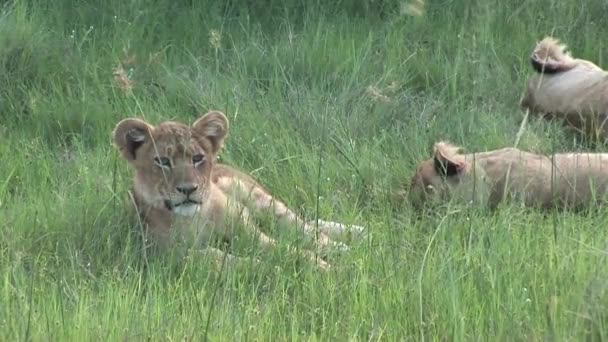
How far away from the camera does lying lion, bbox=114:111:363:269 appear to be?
4.71 metres

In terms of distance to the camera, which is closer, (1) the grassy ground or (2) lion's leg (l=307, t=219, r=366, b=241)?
(1) the grassy ground

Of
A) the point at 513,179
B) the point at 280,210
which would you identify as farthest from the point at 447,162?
the point at 280,210

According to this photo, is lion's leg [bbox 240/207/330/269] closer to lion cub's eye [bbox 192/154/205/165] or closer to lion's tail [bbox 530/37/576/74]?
lion cub's eye [bbox 192/154/205/165]

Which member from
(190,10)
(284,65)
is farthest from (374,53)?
(190,10)

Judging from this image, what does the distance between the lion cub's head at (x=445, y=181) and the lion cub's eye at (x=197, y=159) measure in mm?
839

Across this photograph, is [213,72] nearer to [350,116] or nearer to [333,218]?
[350,116]

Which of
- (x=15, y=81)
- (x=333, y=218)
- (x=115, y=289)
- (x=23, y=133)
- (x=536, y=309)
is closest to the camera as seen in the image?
(x=536, y=309)

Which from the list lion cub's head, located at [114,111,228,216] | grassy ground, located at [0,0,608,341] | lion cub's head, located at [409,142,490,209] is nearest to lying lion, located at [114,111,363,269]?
lion cub's head, located at [114,111,228,216]

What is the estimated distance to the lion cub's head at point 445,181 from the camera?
5.09m

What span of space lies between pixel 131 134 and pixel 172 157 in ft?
0.67

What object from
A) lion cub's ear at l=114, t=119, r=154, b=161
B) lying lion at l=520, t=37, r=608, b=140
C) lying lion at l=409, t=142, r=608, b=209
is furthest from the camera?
lying lion at l=520, t=37, r=608, b=140

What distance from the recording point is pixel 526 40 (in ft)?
22.8

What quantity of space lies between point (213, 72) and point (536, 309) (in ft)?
10.8

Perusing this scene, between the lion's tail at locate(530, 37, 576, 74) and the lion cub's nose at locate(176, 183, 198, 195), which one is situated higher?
the lion cub's nose at locate(176, 183, 198, 195)
